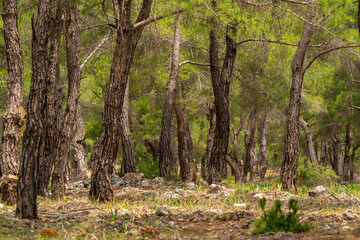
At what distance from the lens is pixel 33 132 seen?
6.23 metres

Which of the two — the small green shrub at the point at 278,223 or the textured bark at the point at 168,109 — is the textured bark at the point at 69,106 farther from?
the small green shrub at the point at 278,223

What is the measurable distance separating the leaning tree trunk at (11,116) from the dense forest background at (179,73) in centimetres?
21

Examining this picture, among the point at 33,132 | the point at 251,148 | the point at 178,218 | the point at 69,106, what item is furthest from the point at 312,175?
the point at 33,132

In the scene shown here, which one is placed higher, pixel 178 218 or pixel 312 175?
pixel 178 218

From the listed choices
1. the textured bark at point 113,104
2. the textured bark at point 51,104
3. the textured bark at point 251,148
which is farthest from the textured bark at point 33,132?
the textured bark at point 251,148

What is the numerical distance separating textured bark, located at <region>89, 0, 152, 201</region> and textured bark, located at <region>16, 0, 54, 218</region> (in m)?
2.32

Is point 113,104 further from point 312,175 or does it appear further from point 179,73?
point 312,175

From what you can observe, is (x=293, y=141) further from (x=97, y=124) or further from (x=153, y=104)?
(x=97, y=124)

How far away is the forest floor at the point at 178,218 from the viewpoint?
532cm

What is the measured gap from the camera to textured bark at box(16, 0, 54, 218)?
6.22 m

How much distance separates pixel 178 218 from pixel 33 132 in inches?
111

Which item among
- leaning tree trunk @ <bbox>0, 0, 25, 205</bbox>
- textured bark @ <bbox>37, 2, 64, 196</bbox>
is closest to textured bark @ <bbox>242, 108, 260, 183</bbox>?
textured bark @ <bbox>37, 2, 64, 196</bbox>

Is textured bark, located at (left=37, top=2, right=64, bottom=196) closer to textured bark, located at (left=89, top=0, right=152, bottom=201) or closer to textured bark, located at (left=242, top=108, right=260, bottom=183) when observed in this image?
textured bark, located at (left=89, top=0, right=152, bottom=201)

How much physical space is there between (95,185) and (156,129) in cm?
1445
